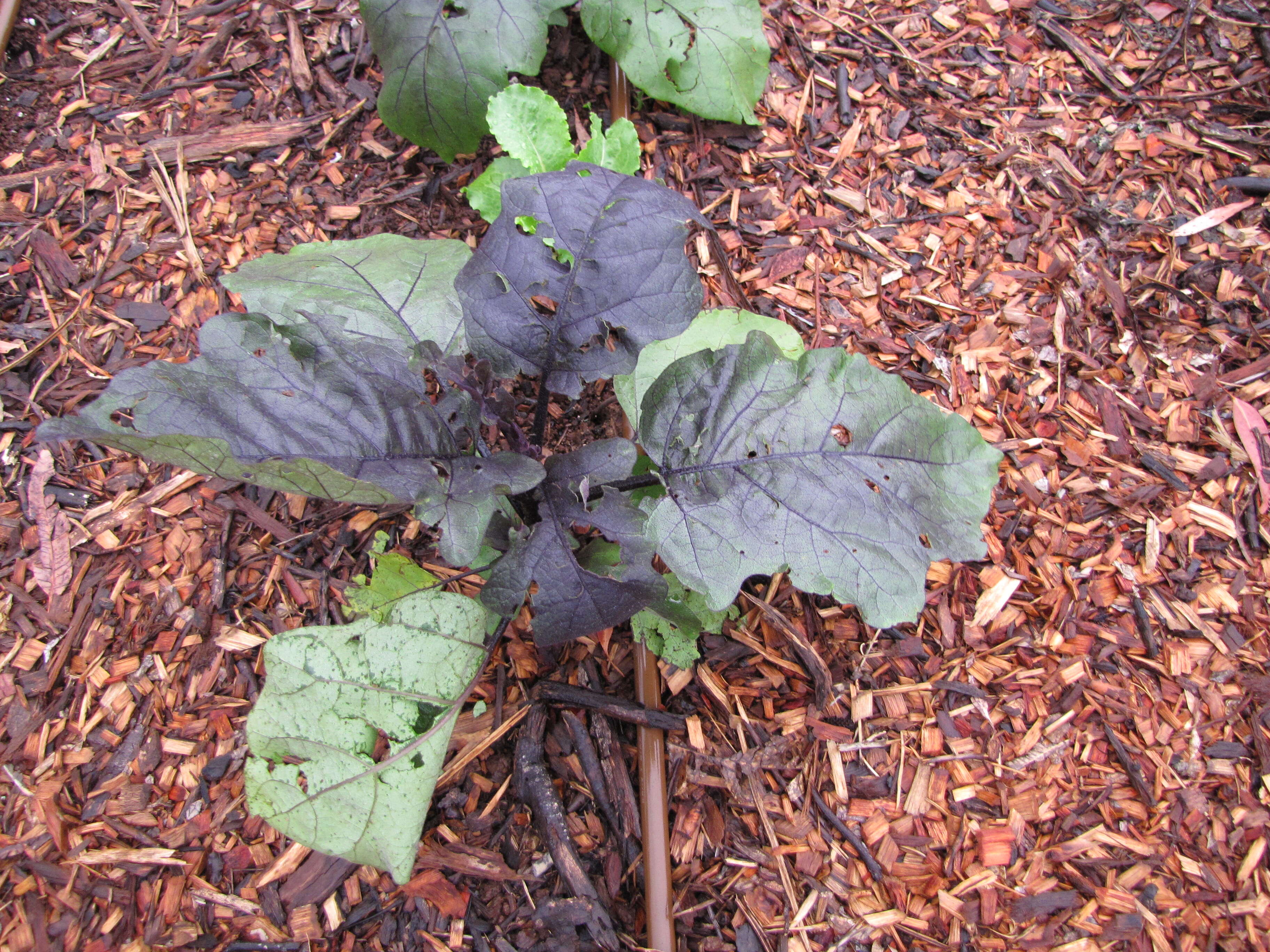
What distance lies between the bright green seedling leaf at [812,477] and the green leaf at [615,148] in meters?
0.64

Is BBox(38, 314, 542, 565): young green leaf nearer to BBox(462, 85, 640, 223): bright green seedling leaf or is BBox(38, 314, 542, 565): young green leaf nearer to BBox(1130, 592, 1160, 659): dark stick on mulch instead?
BBox(462, 85, 640, 223): bright green seedling leaf

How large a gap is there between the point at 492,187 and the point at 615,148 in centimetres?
30

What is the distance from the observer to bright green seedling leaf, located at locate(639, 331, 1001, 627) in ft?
3.99

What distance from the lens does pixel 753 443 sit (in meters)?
1.33

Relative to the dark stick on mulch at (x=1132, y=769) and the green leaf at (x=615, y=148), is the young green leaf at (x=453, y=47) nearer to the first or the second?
the green leaf at (x=615, y=148)

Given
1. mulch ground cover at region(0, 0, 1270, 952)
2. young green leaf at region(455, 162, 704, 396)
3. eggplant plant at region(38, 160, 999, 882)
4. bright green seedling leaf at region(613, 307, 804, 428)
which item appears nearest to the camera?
eggplant plant at region(38, 160, 999, 882)

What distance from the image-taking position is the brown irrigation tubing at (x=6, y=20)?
6.54 feet

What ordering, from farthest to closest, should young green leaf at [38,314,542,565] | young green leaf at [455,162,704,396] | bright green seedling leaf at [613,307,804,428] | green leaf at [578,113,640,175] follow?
green leaf at [578,113,640,175]
bright green seedling leaf at [613,307,804,428]
young green leaf at [455,162,704,396]
young green leaf at [38,314,542,565]

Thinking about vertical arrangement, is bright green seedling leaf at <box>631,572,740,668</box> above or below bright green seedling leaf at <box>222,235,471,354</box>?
below

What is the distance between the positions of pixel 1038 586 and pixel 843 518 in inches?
28.5

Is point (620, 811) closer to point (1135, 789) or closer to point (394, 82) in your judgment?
point (1135, 789)

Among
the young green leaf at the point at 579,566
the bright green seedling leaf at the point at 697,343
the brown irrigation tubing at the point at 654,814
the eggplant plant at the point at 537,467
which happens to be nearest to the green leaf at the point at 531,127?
the eggplant plant at the point at 537,467

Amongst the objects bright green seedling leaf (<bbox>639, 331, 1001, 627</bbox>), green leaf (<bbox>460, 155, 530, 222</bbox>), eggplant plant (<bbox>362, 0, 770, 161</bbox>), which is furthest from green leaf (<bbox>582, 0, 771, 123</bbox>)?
bright green seedling leaf (<bbox>639, 331, 1001, 627</bbox>)

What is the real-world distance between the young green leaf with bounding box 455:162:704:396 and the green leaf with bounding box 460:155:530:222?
44 cm
